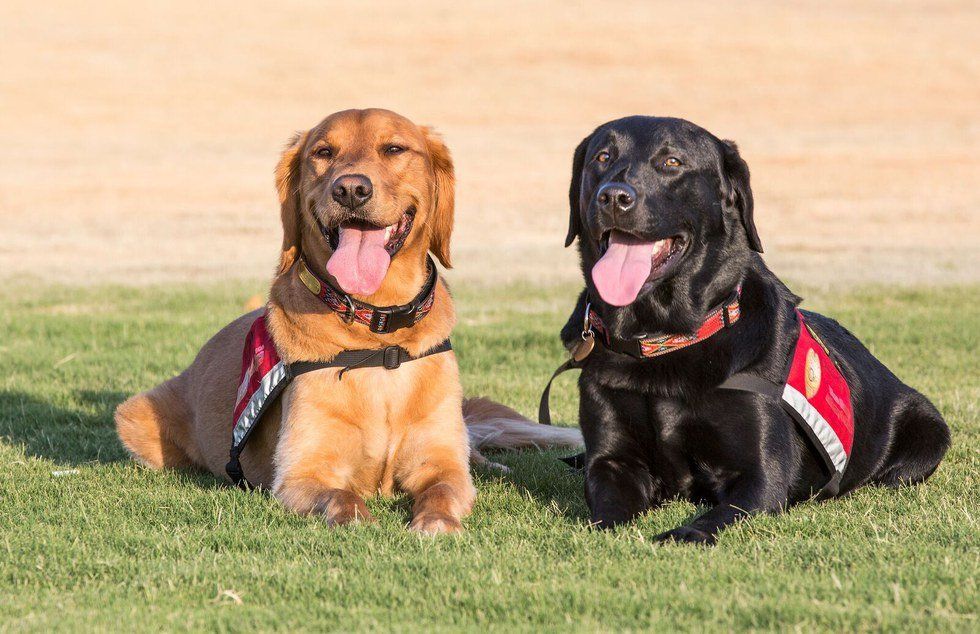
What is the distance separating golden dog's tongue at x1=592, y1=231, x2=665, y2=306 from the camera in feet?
16.4

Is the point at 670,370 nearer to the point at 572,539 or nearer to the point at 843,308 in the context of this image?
the point at 572,539

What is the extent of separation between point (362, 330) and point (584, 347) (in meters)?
0.98

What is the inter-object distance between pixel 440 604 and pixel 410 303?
6.19 ft

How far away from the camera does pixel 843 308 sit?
12281mm

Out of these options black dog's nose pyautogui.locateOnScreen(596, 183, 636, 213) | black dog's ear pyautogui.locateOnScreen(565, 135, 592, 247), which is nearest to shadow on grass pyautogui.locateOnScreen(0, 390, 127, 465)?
black dog's ear pyautogui.locateOnScreen(565, 135, 592, 247)

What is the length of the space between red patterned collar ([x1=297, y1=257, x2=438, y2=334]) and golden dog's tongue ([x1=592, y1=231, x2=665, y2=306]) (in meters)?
0.90

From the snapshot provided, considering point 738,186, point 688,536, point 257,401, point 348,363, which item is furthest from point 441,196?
point 688,536

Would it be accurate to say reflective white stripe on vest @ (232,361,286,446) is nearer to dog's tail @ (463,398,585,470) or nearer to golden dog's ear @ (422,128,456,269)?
golden dog's ear @ (422,128,456,269)

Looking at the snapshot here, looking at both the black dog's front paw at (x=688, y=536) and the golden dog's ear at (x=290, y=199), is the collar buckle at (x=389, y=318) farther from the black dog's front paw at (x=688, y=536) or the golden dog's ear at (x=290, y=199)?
the black dog's front paw at (x=688, y=536)

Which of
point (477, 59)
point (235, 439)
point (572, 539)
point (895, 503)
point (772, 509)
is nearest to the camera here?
point (572, 539)

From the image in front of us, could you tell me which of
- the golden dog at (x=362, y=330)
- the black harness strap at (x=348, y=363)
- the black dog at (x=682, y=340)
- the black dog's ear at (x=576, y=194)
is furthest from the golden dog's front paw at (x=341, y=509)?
the black dog's ear at (x=576, y=194)

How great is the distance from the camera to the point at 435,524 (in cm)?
485

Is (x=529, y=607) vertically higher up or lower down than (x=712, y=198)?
lower down

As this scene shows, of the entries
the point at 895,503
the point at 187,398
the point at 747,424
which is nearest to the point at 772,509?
the point at 747,424
